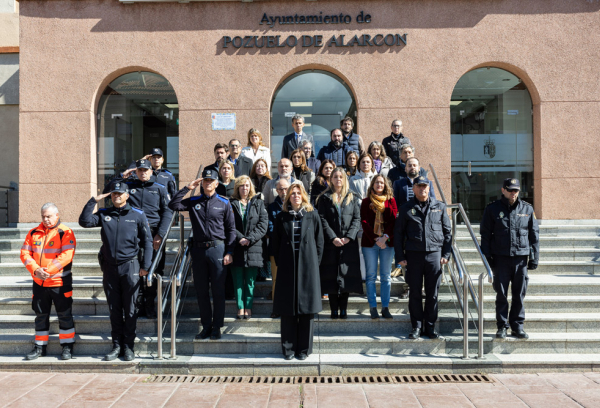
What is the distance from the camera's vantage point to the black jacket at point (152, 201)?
643 cm

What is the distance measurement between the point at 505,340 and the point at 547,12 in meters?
7.04

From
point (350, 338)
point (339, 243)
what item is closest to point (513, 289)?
point (350, 338)

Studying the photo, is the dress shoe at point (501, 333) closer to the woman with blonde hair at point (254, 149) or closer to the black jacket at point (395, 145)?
the black jacket at point (395, 145)

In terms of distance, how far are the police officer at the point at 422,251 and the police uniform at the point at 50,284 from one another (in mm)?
3976

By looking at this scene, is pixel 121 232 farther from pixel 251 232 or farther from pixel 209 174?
pixel 251 232

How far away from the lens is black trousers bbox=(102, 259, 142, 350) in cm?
564

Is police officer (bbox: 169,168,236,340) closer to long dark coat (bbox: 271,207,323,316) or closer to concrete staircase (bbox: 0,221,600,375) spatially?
concrete staircase (bbox: 0,221,600,375)

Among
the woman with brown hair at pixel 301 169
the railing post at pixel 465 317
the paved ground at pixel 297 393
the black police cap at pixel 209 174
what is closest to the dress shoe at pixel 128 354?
the paved ground at pixel 297 393

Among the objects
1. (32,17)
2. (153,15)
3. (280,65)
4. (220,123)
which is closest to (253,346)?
(220,123)

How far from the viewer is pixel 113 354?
18.4 feet

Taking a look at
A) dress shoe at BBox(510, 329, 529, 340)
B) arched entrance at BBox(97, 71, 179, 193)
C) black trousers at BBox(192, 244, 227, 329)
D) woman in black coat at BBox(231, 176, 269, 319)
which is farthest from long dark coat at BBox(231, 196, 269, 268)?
arched entrance at BBox(97, 71, 179, 193)

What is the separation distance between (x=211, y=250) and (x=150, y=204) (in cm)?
124

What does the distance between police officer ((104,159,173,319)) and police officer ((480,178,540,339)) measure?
4136 mm

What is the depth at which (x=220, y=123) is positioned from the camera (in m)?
9.69
